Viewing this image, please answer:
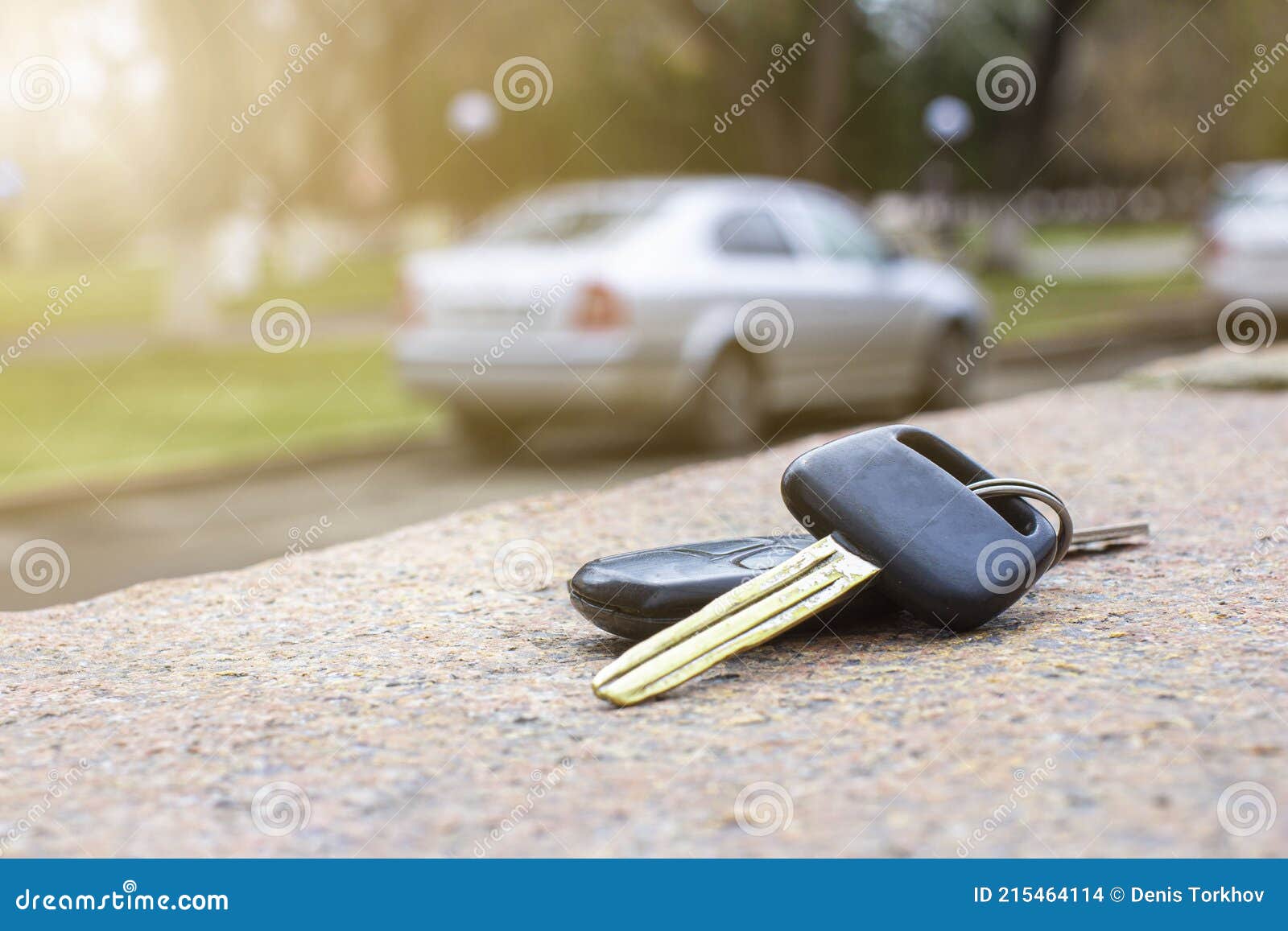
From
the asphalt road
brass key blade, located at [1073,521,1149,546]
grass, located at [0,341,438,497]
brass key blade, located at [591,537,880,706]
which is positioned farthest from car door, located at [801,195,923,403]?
brass key blade, located at [591,537,880,706]

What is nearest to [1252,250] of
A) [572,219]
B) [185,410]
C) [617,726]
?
[572,219]

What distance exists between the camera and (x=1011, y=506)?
3570 mm

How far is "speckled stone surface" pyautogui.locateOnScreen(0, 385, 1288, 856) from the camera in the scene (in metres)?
2.45

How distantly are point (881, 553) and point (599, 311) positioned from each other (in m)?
5.31

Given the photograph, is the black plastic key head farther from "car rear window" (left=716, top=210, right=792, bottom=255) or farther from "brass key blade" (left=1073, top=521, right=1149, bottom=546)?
"car rear window" (left=716, top=210, right=792, bottom=255)

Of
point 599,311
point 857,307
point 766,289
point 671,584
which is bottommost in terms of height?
point 671,584

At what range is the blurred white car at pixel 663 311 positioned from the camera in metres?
8.51

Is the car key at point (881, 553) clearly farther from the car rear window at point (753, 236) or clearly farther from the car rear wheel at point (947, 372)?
the car rear wheel at point (947, 372)

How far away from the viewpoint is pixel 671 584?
131 inches

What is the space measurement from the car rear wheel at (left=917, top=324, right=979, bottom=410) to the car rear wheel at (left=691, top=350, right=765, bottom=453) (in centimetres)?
189

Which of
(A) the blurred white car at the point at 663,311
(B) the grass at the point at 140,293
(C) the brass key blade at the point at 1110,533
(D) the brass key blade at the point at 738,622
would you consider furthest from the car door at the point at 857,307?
(B) the grass at the point at 140,293

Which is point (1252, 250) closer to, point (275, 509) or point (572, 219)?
point (572, 219)

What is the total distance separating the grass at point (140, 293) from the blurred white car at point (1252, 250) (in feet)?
35.7

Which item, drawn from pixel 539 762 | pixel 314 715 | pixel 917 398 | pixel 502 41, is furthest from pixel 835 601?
pixel 502 41
